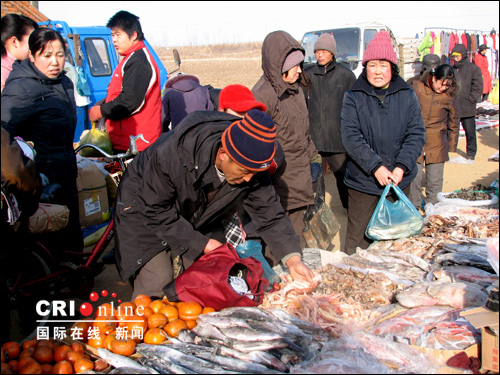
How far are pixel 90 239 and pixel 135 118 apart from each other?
1399 millimetres

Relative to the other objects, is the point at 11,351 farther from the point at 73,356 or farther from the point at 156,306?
the point at 156,306

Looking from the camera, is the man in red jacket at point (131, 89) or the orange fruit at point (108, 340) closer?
the orange fruit at point (108, 340)

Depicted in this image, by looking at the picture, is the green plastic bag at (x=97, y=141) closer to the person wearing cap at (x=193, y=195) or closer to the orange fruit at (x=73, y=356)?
the person wearing cap at (x=193, y=195)

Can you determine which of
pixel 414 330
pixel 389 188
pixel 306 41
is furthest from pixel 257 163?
pixel 306 41

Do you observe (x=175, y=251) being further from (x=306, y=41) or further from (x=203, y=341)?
(x=306, y=41)

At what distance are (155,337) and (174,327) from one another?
0.11 m

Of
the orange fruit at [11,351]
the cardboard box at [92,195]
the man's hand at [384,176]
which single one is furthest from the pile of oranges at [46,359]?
the cardboard box at [92,195]

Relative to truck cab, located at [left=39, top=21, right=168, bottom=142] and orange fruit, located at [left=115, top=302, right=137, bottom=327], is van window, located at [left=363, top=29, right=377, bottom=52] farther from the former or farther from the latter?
orange fruit, located at [left=115, top=302, right=137, bottom=327]

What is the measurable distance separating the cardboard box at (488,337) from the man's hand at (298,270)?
3.26ft

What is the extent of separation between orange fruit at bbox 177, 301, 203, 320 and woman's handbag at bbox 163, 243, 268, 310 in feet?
0.24

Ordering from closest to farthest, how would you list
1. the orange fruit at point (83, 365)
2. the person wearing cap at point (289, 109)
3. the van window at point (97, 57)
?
1. the orange fruit at point (83, 365)
2. the person wearing cap at point (289, 109)
3. the van window at point (97, 57)

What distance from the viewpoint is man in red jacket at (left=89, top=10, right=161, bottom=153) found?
4.48 meters

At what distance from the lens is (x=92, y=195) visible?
16.4 ft

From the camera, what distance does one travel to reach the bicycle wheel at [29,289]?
3.37 metres
